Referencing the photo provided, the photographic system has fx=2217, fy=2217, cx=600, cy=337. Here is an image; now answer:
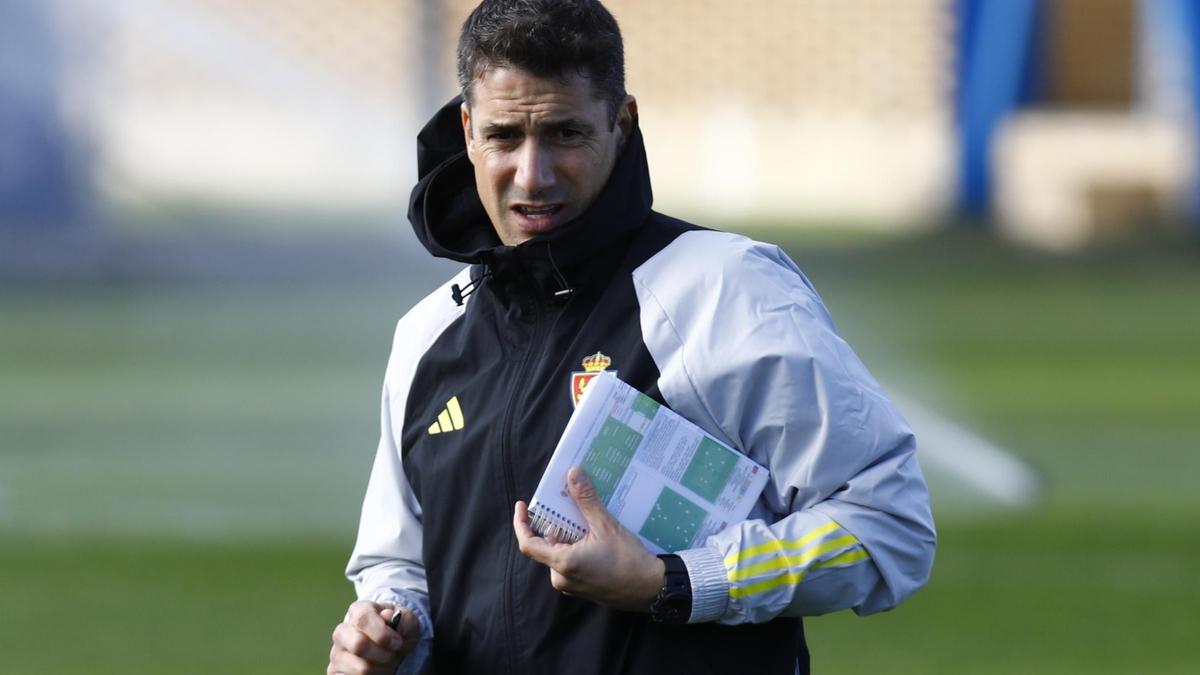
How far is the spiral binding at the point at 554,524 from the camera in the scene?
9.89 ft

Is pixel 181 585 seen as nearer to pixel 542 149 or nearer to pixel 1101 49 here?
pixel 542 149

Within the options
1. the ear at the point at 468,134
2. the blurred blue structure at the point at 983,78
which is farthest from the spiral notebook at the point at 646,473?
the blurred blue structure at the point at 983,78

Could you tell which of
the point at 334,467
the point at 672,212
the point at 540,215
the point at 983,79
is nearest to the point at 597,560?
the point at 540,215

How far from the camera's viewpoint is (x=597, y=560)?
2.96 metres

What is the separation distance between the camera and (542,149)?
3176 millimetres

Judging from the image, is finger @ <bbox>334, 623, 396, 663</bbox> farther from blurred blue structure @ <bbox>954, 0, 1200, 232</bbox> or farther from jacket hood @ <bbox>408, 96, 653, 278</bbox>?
blurred blue structure @ <bbox>954, 0, 1200, 232</bbox>

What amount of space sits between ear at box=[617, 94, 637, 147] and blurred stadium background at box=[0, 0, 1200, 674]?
15.3ft

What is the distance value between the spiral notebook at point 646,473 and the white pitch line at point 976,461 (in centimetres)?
805

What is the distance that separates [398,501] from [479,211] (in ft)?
1.55

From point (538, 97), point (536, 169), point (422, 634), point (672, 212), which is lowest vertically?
point (672, 212)

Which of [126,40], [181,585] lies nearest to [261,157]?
[126,40]

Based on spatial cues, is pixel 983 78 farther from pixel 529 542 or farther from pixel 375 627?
pixel 529 542

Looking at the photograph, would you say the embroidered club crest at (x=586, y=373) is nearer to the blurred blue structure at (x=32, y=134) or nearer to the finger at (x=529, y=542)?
the finger at (x=529, y=542)

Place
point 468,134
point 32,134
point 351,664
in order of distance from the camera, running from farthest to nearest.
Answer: point 32,134, point 468,134, point 351,664
